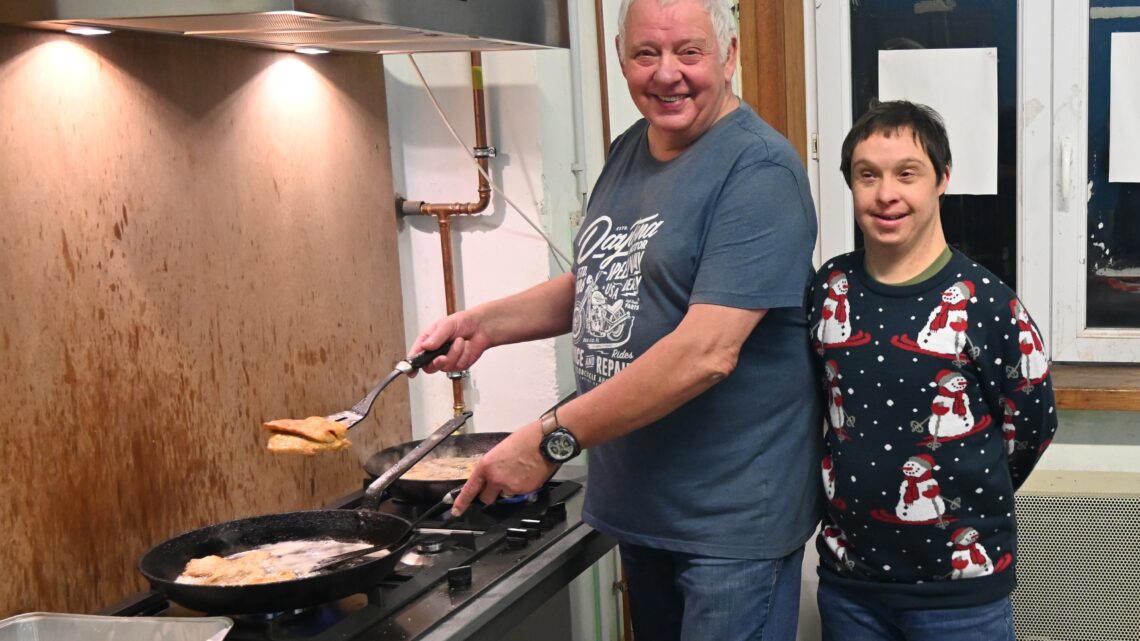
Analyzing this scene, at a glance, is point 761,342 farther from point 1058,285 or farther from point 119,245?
point 1058,285

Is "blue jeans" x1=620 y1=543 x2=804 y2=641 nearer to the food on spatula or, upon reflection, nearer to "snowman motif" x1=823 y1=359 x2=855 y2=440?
"snowman motif" x1=823 y1=359 x2=855 y2=440

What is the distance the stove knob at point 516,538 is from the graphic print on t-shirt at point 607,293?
0.29 metres

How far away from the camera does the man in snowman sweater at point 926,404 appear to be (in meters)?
1.55

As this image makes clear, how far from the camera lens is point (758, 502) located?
1.60 meters

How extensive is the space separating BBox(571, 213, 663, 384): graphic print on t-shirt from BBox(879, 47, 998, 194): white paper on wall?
1.13 metres

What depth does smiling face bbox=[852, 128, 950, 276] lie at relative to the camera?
1.57 metres

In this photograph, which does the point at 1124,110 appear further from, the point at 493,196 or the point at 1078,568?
the point at 493,196

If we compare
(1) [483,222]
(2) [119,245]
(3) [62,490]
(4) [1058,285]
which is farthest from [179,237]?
(4) [1058,285]

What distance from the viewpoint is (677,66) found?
5.18 ft

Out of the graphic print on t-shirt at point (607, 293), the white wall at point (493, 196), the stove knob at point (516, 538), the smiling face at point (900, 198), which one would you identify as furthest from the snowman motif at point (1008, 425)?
the white wall at point (493, 196)

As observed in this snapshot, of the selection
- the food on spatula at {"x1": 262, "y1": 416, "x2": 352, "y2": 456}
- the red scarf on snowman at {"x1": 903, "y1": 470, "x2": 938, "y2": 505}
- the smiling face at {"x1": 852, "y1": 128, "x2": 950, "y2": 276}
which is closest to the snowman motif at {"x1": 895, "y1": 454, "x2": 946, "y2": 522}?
the red scarf on snowman at {"x1": 903, "y1": 470, "x2": 938, "y2": 505}

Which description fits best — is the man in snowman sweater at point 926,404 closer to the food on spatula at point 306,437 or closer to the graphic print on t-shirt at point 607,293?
the graphic print on t-shirt at point 607,293

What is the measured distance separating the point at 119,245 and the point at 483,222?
0.86 meters

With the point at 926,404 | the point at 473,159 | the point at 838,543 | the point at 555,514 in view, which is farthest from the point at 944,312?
the point at 473,159
